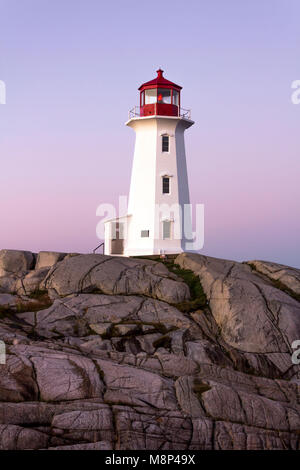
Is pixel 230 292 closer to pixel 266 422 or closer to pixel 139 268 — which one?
pixel 139 268

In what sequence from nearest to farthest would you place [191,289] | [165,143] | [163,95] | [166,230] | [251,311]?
1. [251,311]
2. [191,289]
3. [166,230]
4. [165,143]
5. [163,95]

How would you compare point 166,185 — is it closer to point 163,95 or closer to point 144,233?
point 144,233

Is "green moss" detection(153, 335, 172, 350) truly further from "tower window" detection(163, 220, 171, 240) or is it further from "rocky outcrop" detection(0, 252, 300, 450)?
"tower window" detection(163, 220, 171, 240)

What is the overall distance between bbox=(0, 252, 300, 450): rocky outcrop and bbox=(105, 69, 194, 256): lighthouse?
620cm

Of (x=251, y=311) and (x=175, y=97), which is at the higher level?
(x=175, y=97)

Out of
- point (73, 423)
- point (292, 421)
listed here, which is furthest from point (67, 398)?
point (292, 421)

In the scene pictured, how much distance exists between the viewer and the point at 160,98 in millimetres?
41062

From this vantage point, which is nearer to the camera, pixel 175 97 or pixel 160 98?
pixel 160 98

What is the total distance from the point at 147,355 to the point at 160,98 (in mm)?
26439

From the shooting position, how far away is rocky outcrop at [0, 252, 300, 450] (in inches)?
577

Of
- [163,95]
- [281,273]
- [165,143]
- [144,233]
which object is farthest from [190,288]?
[163,95]

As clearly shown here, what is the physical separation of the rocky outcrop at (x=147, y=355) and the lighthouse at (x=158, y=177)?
620cm

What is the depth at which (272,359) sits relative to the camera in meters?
25.6
